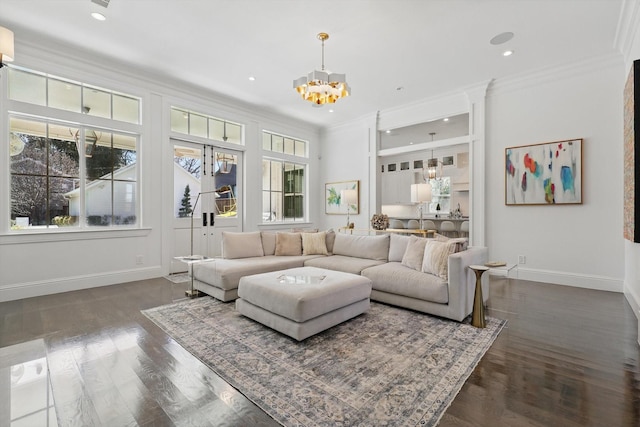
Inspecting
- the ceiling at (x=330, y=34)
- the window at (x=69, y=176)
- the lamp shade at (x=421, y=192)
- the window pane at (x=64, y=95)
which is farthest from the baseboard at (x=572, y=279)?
the window pane at (x=64, y=95)

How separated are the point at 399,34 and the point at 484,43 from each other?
3.82 ft

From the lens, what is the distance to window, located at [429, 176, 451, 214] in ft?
28.6

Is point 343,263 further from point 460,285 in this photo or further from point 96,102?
point 96,102

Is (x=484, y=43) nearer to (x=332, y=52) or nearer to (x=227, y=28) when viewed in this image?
(x=332, y=52)

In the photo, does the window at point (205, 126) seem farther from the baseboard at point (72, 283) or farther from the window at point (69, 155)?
the baseboard at point (72, 283)

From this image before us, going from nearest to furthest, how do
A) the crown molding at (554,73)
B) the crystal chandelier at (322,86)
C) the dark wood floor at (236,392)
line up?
1. the dark wood floor at (236,392)
2. the crystal chandelier at (322,86)
3. the crown molding at (554,73)

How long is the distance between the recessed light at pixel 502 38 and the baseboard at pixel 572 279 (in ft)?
11.0

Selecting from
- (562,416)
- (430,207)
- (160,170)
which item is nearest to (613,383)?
(562,416)

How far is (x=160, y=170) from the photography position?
4.92 metres

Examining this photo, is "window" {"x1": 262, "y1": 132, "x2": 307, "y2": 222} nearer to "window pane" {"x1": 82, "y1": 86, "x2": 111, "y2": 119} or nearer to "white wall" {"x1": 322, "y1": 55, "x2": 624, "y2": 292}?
"window pane" {"x1": 82, "y1": 86, "x2": 111, "y2": 119}

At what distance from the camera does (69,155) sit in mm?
4172

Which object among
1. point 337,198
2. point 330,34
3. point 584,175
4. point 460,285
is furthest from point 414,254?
point 337,198

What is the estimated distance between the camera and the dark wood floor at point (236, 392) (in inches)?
63.2

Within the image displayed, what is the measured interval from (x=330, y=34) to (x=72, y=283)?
474 cm
